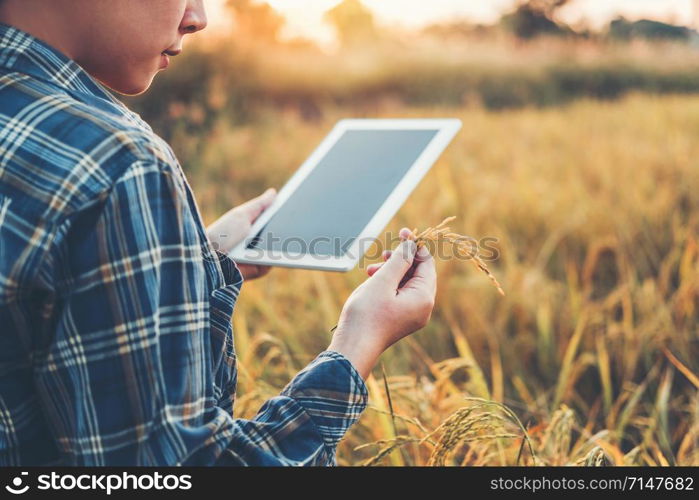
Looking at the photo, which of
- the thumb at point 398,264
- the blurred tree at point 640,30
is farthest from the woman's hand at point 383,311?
the blurred tree at point 640,30

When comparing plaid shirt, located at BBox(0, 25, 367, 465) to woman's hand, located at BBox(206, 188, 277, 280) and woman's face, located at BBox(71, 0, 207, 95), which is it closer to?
woman's face, located at BBox(71, 0, 207, 95)

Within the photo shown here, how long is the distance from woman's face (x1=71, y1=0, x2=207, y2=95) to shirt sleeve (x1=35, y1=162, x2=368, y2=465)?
187mm

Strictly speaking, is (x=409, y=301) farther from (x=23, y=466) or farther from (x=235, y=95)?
(x=235, y=95)

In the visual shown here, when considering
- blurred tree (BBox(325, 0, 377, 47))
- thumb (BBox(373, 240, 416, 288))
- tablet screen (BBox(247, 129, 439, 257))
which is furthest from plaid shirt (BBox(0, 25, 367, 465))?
blurred tree (BBox(325, 0, 377, 47))

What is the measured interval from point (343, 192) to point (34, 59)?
58 cm

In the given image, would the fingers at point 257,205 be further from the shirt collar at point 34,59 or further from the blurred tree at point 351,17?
the blurred tree at point 351,17

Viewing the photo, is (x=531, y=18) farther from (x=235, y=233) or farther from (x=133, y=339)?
(x=133, y=339)

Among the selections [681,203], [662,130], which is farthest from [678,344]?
[662,130]

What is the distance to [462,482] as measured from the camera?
2.97 ft

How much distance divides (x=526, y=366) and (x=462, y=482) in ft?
3.75

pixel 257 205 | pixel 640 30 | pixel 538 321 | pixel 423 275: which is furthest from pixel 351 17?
pixel 423 275

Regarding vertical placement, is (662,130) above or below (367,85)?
below

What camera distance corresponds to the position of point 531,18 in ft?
45.3

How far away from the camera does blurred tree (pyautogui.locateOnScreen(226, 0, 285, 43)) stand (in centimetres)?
716
